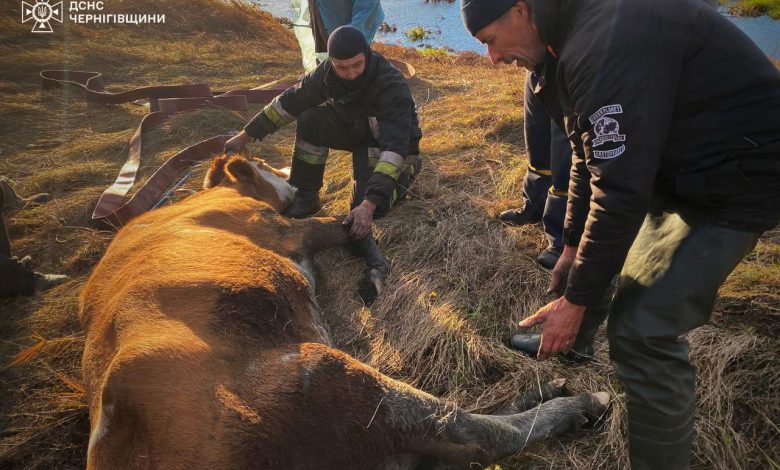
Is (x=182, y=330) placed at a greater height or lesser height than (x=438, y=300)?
greater

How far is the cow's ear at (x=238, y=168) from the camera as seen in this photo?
4391mm

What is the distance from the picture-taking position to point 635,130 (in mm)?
1615

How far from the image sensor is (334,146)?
4.89 m

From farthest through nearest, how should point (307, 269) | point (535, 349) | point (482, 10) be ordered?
point (307, 269) < point (535, 349) < point (482, 10)

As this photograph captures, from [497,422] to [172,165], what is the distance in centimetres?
486

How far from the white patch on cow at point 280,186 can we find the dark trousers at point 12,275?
7.13 ft

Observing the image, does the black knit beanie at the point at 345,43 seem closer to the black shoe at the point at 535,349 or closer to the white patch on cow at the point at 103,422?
the black shoe at the point at 535,349

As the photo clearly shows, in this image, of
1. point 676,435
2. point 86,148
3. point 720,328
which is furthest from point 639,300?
point 86,148

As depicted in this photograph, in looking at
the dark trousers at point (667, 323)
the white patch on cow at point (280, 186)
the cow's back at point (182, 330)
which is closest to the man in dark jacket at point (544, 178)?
the dark trousers at point (667, 323)

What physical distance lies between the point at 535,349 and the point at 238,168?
305 centimetres

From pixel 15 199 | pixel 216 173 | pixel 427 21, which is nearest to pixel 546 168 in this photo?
pixel 216 173

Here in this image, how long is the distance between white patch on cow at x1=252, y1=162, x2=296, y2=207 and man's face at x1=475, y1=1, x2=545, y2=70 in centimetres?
311

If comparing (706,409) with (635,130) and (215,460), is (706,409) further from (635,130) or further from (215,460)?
(215,460)

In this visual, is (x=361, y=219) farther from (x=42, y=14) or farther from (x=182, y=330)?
(x=42, y=14)
